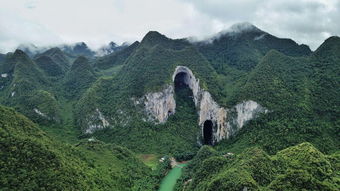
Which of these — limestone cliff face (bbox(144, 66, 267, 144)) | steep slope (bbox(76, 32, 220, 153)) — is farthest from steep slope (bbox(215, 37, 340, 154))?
steep slope (bbox(76, 32, 220, 153))

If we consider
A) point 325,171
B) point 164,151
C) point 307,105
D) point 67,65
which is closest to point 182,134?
point 164,151

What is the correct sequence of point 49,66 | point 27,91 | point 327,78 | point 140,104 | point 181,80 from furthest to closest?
1. point 49,66
2. point 181,80
3. point 27,91
4. point 140,104
5. point 327,78

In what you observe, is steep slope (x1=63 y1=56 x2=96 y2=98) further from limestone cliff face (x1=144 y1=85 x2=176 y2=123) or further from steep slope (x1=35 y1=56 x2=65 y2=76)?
limestone cliff face (x1=144 y1=85 x2=176 y2=123)

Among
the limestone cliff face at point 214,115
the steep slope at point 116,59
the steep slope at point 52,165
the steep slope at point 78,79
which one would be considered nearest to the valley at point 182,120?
the steep slope at point 52,165

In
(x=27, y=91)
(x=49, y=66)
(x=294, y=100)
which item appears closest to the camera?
(x=294, y=100)

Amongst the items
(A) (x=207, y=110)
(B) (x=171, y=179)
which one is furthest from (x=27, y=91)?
(B) (x=171, y=179)

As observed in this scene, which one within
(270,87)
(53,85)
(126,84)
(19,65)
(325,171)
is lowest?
(325,171)

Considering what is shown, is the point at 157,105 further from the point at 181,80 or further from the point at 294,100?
the point at 294,100

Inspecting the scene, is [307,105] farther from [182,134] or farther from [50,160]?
[50,160]
